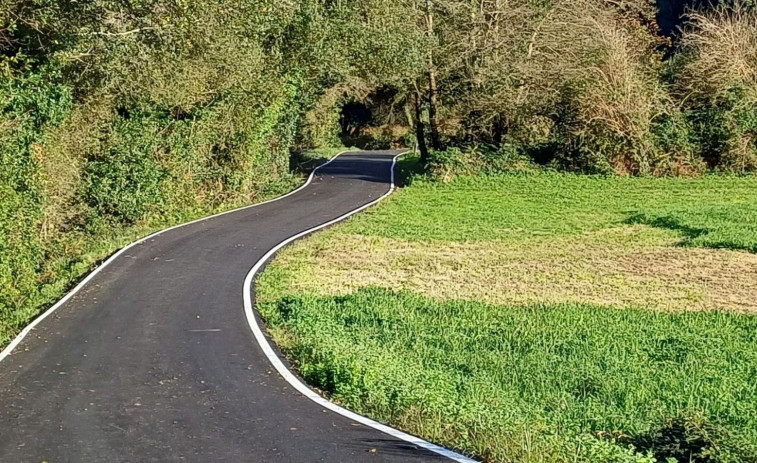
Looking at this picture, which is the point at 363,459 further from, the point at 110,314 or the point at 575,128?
the point at 575,128

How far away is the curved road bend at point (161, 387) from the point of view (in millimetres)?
8680

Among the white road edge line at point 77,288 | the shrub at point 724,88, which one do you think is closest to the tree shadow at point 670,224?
the shrub at point 724,88

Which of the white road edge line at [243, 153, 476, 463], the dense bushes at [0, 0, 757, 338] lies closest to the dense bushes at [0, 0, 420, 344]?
the dense bushes at [0, 0, 757, 338]

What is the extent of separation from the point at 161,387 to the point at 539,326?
651cm

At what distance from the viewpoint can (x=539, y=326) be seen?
48.4 ft

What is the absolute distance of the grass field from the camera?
884cm

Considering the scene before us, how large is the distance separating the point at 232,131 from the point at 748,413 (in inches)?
951

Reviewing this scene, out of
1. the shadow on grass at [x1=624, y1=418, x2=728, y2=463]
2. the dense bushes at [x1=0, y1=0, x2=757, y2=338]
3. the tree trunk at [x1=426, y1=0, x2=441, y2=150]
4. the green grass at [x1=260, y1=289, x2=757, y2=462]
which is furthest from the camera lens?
the tree trunk at [x1=426, y1=0, x2=441, y2=150]

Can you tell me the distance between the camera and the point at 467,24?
3803 cm

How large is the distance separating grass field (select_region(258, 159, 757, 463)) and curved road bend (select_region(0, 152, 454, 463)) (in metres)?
0.73

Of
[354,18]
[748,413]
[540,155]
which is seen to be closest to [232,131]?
[354,18]

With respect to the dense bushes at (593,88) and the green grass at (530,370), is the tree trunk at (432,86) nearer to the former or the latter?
the dense bushes at (593,88)

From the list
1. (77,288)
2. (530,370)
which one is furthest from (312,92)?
(530,370)

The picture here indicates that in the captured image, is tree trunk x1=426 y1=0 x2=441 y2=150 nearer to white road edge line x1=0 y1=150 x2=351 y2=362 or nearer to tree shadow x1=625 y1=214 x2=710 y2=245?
white road edge line x1=0 y1=150 x2=351 y2=362
